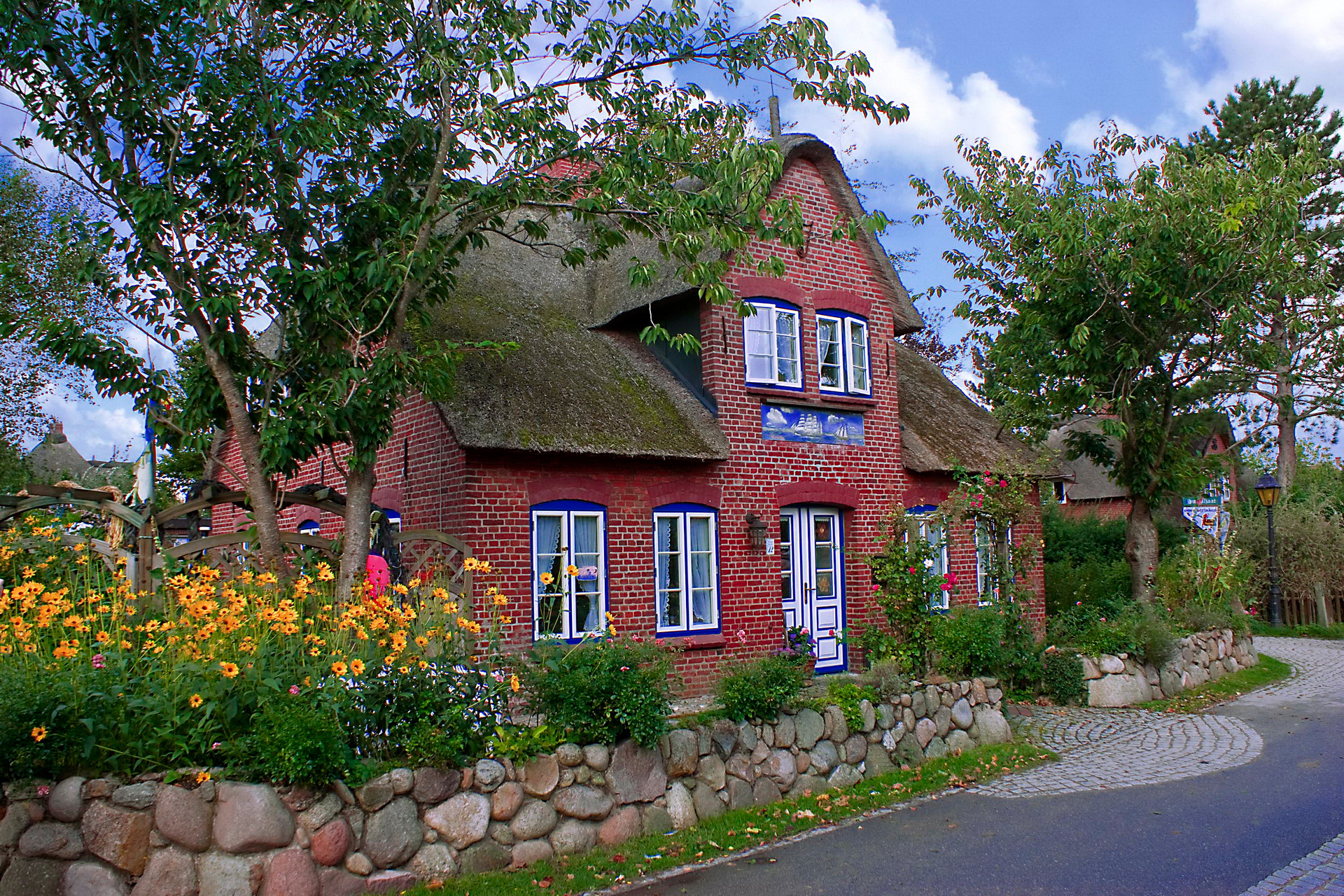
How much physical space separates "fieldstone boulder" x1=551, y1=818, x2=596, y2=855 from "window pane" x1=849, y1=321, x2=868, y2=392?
876cm

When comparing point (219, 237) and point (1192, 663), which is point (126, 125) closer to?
point (219, 237)

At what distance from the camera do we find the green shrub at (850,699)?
8.94 metres

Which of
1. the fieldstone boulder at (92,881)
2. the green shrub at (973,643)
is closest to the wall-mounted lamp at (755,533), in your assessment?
the green shrub at (973,643)

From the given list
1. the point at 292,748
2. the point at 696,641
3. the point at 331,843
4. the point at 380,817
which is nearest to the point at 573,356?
the point at 696,641

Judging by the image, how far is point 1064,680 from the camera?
1255 cm

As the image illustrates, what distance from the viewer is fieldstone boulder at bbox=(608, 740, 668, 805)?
23.6ft

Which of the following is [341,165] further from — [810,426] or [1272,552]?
[1272,552]

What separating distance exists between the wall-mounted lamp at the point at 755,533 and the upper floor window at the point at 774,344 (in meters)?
1.84

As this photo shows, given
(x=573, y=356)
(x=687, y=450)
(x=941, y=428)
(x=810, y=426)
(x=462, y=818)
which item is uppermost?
(x=573, y=356)

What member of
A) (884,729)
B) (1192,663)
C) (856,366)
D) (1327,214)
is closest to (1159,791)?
(884,729)

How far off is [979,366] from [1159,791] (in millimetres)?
12118

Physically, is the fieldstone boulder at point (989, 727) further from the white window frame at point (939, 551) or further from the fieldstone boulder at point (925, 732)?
the white window frame at point (939, 551)

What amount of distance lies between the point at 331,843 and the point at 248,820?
1.65 feet

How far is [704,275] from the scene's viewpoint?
33.4 feet
